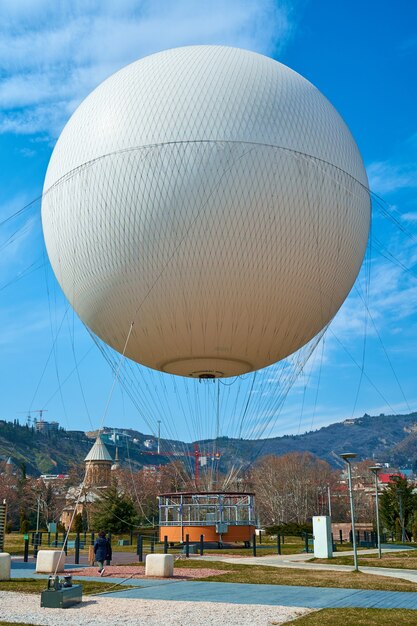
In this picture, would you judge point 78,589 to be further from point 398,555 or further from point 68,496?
point 68,496

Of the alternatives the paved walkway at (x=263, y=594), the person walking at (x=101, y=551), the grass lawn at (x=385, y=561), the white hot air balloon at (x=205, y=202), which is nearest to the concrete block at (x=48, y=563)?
the person walking at (x=101, y=551)

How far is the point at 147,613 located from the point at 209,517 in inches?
814

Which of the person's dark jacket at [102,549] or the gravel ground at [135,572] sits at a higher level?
the person's dark jacket at [102,549]

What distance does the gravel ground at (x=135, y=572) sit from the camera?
18.4 metres

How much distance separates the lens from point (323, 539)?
84.0 ft

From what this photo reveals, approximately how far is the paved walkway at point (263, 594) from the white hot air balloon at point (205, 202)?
6.74 meters

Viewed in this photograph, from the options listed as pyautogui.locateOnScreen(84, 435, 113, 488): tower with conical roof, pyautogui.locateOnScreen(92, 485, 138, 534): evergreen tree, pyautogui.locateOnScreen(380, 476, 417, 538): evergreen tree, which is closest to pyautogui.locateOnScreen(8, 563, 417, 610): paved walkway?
pyautogui.locateOnScreen(92, 485, 138, 534): evergreen tree

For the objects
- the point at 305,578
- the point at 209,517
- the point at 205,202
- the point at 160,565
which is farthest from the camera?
the point at 209,517

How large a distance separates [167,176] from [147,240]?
1711 millimetres

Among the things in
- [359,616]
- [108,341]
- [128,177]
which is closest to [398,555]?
[108,341]

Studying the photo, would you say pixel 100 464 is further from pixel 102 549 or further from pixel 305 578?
pixel 305 578

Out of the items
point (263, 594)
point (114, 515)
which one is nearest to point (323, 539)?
point (263, 594)

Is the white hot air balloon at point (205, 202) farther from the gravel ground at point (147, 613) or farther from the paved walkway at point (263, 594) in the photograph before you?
the gravel ground at point (147, 613)

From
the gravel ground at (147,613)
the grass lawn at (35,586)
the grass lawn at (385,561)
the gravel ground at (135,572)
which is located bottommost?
the grass lawn at (385,561)
